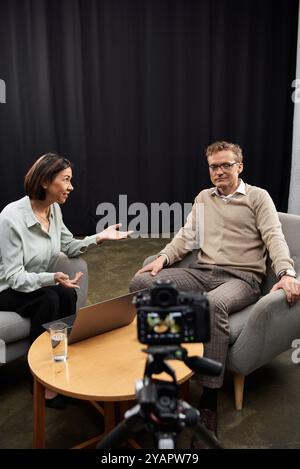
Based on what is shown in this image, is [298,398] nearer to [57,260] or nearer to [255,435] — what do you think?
[255,435]

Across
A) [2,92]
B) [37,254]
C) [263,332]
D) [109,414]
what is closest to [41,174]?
[37,254]

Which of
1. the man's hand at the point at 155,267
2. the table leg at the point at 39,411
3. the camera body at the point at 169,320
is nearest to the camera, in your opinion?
the camera body at the point at 169,320

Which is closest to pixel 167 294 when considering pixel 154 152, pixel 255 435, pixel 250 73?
pixel 255 435

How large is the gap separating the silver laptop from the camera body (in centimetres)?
59

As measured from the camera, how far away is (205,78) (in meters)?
4.36

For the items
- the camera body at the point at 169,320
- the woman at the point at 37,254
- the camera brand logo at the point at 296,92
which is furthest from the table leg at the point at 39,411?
the camera brand logo at the point at 296,92

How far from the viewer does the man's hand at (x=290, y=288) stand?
1.77 m

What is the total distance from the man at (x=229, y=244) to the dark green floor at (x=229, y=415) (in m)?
0.39

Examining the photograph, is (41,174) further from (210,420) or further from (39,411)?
(210,420)

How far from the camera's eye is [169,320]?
39.9 inches

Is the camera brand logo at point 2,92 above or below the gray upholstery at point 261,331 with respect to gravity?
above

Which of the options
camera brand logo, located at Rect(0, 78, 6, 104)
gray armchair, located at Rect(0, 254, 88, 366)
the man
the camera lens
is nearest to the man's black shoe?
the man

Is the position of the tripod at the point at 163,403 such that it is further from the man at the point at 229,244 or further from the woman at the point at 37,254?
the woman at the point at 37,254

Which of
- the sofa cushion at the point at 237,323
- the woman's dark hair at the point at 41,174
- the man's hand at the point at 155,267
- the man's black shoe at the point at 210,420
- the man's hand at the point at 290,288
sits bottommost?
the man's black shoe at the point at 210,420
